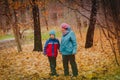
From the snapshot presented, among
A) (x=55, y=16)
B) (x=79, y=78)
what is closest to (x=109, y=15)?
(x=79, y=78)

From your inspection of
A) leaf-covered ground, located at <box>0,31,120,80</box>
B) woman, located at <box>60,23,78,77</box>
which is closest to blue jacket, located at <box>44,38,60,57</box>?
woman, located at <box>60,23,78,77</box>

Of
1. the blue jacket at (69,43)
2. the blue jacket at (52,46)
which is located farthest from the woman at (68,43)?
the blue jacket at (52,46)

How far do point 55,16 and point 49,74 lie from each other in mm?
55588

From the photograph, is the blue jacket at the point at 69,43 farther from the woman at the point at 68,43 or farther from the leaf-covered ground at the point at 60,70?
the leaf-covered ground at the point at 60,70

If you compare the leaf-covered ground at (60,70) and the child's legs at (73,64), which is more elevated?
the child's legs at (73,64)

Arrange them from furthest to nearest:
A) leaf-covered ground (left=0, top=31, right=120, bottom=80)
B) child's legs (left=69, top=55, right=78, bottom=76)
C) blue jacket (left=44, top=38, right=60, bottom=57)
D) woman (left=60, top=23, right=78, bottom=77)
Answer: blue jacket (left=44, top=38, right=60, bottom=57) → child's legs (left=69, top=55, right=78, bottom=76) → woman (left=60, top=23, right=78, bottom=77) → leaf-covered ground (left=0, top=31, right=120, bottom=80)

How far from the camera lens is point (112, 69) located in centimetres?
1216

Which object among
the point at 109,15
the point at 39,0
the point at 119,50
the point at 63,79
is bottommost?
the point at 63,79

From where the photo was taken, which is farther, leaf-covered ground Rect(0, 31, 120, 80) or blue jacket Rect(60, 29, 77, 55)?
blue jacket Rect(60, 29, 77, 55)

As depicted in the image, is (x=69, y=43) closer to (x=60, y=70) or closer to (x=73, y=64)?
(x=73, y=64)

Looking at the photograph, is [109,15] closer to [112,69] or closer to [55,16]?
[112,69]

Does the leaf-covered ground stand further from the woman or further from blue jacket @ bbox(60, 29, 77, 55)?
blue jacket @ bbox(60, 29, 77, 55)

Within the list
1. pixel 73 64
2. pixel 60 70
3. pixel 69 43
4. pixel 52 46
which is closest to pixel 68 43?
pixel 69 43

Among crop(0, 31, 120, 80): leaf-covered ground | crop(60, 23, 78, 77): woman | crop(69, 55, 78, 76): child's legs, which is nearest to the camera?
crop(0, 31, 120, 80): leaf-covered ground
